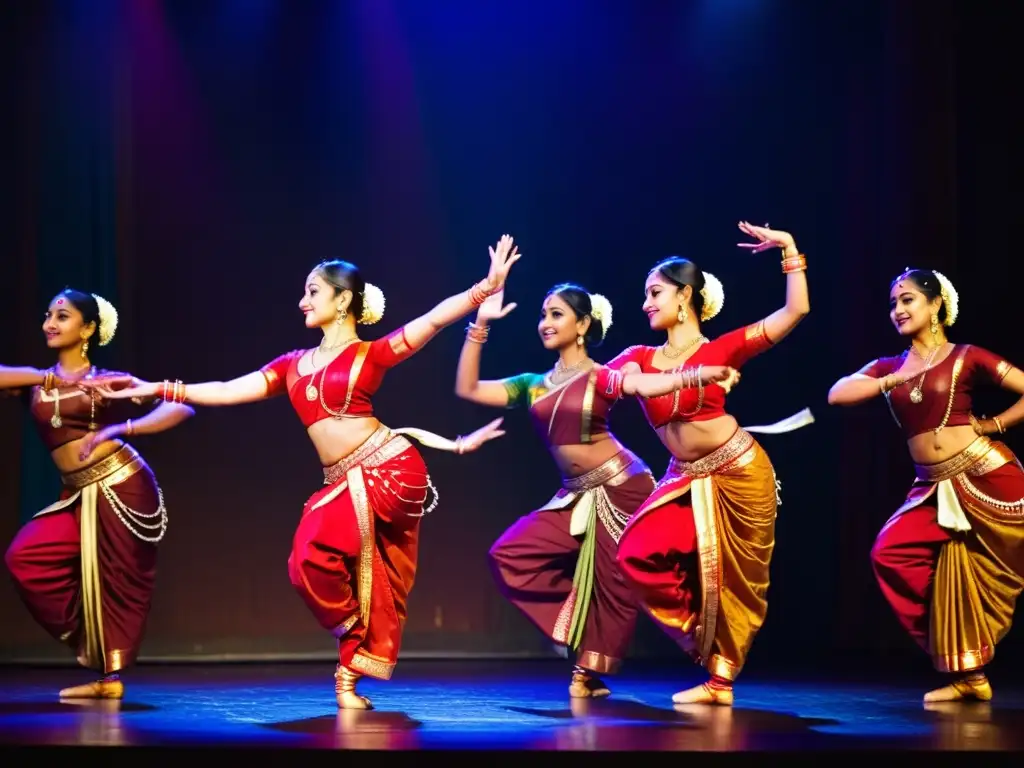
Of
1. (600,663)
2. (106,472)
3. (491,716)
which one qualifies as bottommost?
(491,716)

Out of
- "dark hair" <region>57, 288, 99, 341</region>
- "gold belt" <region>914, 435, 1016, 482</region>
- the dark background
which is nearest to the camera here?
"gold belt" <region>914, 435, 1016, 482</region>

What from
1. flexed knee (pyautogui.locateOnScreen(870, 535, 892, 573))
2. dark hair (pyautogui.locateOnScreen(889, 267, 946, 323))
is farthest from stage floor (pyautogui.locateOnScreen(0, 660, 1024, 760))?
dark hair (pyautogui.locateOnScreen(889, 267, 946, 323))

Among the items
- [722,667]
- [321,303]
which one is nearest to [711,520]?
[722,667]

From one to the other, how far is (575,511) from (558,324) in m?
0.65

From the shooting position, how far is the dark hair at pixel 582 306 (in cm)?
457

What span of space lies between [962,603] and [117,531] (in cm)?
277

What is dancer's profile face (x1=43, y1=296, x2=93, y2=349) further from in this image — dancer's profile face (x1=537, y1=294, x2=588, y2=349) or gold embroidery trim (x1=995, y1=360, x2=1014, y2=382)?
gold embroidery trim (x1=995, y1=360, x2=1014, y2=382)

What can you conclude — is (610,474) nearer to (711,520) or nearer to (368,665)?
(711,520)

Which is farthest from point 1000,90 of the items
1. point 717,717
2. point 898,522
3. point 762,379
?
point 717,717

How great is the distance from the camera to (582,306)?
4586 millimetres

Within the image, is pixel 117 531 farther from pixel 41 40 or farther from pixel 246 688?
pixel 41 40

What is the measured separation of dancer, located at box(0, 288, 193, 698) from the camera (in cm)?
427

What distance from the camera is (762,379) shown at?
6047 millimetres

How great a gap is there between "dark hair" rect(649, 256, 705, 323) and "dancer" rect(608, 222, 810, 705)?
0.17 m
